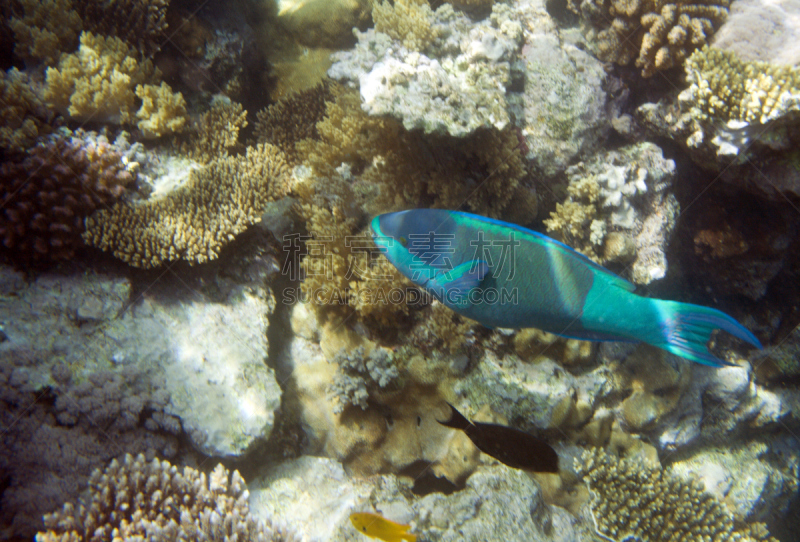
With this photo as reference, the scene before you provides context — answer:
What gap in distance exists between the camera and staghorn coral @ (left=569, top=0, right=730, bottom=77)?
389 centimetres

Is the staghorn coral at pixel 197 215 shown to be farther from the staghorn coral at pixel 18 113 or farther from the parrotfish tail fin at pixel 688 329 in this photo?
the parrotfish tail fin at pixel 688 329

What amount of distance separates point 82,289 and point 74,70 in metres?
2.31

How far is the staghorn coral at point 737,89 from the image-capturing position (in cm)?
327

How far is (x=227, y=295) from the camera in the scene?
12.7 feet

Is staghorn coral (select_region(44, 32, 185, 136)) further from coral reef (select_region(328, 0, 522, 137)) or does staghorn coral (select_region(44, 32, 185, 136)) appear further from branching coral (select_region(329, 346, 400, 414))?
branching coral (select_region(329, 346, 400, 414))

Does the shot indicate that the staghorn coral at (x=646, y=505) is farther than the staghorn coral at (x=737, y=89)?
Yes

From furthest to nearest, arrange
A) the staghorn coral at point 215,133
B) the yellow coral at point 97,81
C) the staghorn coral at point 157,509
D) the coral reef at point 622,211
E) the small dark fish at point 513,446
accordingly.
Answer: the staghorn coral at point 215,133
the yellow coral at point 97,81
the coral reef at point 622,211
the small dark fish at point 513,446
the staghorn coral at point 157,509

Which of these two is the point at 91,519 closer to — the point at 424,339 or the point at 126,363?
the point at 126,363

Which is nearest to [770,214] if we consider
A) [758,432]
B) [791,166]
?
[791,166]

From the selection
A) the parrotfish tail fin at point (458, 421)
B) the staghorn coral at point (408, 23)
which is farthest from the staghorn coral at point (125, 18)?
the parrotfish tail fin at point (458, 421)

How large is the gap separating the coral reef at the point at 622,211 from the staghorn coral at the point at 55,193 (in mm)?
4299

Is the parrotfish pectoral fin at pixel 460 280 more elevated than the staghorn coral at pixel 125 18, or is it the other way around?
the staghorn coral at pixel 125 18

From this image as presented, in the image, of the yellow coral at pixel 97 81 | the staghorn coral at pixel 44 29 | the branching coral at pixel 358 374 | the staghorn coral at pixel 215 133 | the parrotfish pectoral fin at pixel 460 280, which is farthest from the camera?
the staghorn coral at pixel 215 133

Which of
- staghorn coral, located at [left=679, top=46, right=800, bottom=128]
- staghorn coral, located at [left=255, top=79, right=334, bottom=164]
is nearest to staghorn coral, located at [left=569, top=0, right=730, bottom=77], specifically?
staghorn coral, located at [left=679, top=46, right=800, bottom=128]
